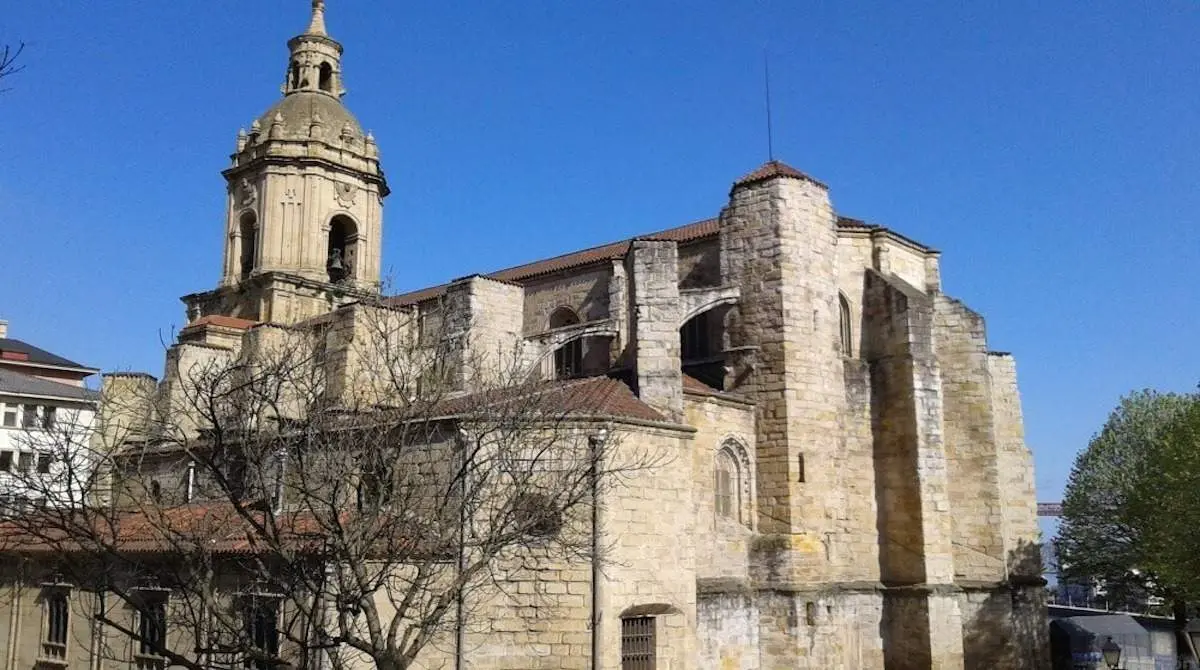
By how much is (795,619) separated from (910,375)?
558 cm

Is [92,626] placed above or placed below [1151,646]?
above

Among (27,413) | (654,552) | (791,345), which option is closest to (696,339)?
(791,345)

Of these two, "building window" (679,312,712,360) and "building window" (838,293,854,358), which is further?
"building window" (679,312,712,360)

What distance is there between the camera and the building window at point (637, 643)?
1509 cm

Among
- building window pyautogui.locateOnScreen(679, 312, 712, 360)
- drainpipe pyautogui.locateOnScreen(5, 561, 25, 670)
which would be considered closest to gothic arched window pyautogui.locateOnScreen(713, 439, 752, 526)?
building window pyautogui.locateOnScreen(679, 312, 712, 360)

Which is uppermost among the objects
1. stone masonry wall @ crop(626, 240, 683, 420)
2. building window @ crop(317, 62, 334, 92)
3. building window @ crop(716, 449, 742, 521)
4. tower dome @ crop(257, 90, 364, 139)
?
building window @ crop(317, 62, 334, 92)

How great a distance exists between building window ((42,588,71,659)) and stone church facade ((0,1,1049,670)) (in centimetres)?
53

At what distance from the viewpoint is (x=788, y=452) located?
1867 cm

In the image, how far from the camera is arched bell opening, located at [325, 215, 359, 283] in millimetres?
33281

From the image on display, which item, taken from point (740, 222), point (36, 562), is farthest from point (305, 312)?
point (740, 222)

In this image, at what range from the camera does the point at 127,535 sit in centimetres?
1641

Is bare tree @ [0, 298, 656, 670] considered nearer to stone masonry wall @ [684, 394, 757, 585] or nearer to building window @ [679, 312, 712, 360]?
stone masonry wall @ [684, 394, 757, 585]

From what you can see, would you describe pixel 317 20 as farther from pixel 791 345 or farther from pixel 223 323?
pixel 791 345

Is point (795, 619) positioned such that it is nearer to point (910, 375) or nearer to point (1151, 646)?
point (910, 375)
